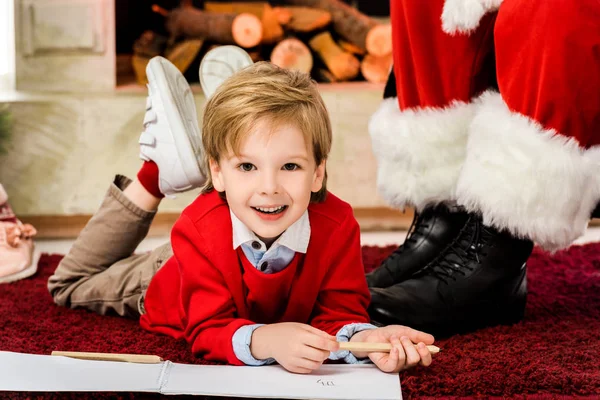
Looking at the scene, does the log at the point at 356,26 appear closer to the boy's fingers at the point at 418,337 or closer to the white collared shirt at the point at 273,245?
the white collared shirt at the point at 273,245

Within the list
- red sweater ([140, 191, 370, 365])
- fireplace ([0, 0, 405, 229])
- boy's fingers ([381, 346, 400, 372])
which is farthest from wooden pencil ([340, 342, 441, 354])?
fireplace ([0, 0, 405, 229])

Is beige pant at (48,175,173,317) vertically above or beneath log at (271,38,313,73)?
beneath

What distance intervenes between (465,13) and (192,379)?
650mm

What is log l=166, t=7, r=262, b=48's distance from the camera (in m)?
2.20

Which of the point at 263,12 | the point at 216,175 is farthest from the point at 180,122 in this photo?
the point at 263,12

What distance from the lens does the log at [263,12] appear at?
7.34ft

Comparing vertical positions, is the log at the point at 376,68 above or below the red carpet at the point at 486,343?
above

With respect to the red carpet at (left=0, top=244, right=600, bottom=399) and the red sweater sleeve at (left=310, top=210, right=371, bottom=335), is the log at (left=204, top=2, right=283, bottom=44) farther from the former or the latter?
the red sweater sleeve at (left=310, top=210, right=371, bottom=335)

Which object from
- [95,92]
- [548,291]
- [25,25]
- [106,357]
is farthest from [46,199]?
[548,291]

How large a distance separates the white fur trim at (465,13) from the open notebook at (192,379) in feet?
1.72

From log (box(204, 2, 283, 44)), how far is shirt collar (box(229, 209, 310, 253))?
4.36ft

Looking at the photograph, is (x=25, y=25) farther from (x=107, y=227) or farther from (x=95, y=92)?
(x=107, y=227)

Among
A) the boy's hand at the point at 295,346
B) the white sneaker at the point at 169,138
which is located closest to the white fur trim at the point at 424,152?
the white sneaker at the point at 169,138

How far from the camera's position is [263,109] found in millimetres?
933
